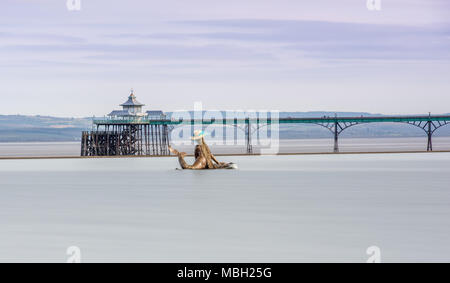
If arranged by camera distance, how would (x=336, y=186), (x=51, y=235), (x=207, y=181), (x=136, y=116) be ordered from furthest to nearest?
1. (x=136, y=116)
2. (x=207, y=181)
3. (x=336, y=186)
4. (x=51, y=235)

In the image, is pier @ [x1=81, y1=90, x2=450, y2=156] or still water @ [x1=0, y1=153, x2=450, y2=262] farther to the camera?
pier @ [x1=81, y1=90, x2=450, y2=156]

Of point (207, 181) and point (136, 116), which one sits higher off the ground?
point (136, 116)

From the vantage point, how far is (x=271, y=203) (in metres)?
30.2

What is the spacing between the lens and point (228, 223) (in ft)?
77.2

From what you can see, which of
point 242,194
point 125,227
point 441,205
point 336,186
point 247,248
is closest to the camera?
point 247,248

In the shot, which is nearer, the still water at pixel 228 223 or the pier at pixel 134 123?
the still water at pixel 228 223

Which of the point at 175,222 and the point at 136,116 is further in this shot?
the point at 136,116

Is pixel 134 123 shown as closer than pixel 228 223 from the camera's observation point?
No

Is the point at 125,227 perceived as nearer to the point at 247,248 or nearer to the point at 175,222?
the point at 175,222

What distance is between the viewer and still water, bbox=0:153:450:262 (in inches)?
699

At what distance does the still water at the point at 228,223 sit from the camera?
58.2ft
